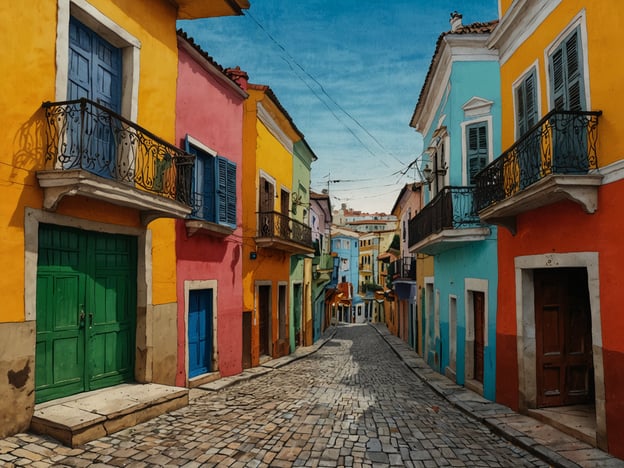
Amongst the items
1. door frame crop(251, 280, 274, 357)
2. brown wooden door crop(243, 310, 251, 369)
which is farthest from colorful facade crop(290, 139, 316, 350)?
brown wooden door crop(243, 310, 251, 369)

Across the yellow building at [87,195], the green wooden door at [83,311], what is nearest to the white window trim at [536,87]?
the yellow building at [87,195]

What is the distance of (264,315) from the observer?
16.7m

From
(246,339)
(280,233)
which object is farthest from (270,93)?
(246,339)

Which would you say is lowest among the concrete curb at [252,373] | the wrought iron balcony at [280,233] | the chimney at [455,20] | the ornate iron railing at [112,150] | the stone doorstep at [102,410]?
the concrete curb at [252,373]

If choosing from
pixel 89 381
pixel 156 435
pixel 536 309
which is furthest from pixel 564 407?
pixel 89 381

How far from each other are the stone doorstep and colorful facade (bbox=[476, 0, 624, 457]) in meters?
6.36

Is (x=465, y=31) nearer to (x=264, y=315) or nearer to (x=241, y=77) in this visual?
(x=241, y=77)

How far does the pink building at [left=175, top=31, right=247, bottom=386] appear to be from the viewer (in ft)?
33.7

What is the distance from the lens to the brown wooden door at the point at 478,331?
11828 millimetres

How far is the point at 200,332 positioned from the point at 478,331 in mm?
7028

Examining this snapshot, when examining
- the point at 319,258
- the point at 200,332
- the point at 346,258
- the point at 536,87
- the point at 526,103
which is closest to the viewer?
the point at 536,87

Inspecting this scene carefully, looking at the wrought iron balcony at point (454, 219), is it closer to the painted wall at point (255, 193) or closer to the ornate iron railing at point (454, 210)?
the ornate iron railing at point (454, 210)

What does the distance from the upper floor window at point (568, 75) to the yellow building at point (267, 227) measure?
888 cm

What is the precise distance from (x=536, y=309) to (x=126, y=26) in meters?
8.98
